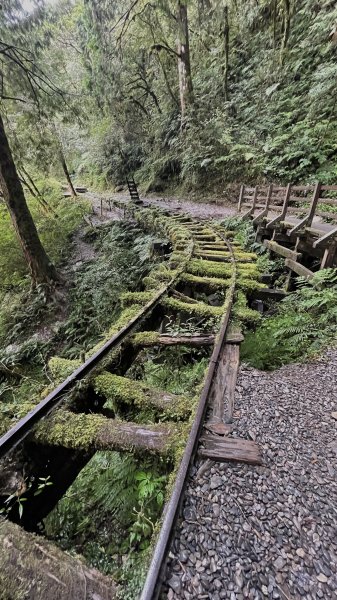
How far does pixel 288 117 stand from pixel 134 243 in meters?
9.52

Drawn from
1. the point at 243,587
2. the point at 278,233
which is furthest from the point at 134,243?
the point at 243,587

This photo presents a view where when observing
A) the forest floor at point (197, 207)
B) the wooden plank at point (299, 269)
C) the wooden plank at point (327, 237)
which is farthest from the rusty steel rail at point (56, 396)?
→ the forest floor at point (197, 207)

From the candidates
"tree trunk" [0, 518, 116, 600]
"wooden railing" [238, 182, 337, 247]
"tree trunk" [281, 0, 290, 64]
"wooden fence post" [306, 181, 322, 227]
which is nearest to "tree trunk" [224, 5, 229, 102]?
"tree trunk" [281, 0, 290, 64]

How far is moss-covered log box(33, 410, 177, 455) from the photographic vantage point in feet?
7.75

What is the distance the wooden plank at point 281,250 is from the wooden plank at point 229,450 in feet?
19.0

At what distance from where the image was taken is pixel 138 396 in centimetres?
289

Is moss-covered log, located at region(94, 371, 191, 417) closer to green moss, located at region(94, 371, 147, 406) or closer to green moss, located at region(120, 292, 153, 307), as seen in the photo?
green moss, located at region(94, 371, 147, 406)

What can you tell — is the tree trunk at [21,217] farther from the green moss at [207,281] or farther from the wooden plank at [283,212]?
the wooden plank at [283,212]

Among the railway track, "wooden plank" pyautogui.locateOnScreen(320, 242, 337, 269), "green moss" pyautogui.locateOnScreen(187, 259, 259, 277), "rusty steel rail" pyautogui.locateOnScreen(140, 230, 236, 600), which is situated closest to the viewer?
"rusty steel rail" pyautogui.locateOnScreen(140, 230, 236, 600)

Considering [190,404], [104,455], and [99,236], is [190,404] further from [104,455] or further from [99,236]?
[99,236]

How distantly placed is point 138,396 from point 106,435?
536 mm

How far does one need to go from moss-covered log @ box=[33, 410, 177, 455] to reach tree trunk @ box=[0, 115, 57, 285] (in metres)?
6.80

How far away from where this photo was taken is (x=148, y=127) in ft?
75.7

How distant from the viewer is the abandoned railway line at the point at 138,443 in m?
1.60
